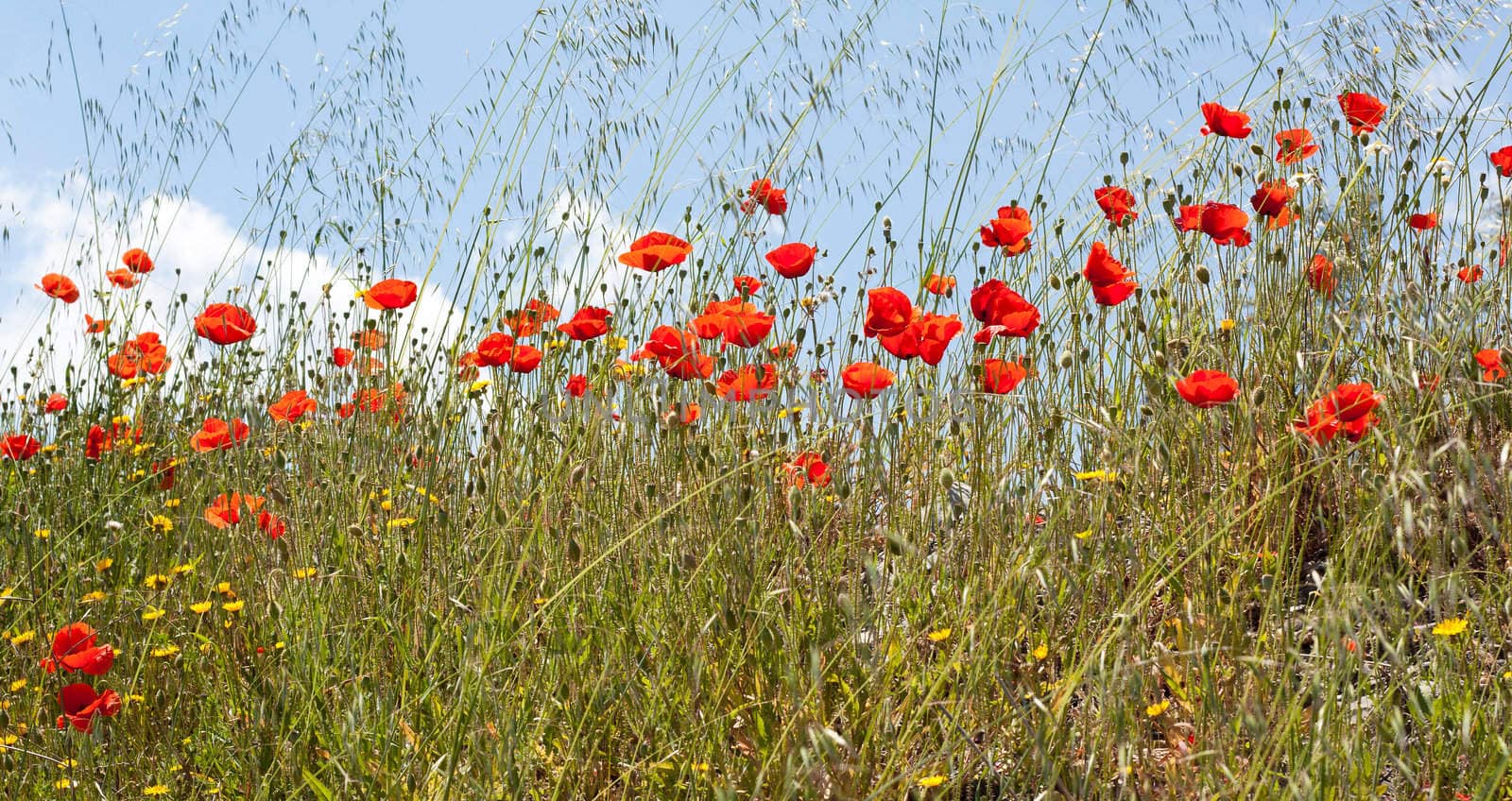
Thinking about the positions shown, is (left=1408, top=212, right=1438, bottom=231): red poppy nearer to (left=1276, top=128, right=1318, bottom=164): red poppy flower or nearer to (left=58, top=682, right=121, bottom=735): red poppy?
(left=1276, top=128, right=1318, bottom=164): red poppy flower

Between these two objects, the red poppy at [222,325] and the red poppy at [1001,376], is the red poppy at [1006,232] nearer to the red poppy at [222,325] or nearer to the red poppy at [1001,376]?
the red poppy at [1001,376]

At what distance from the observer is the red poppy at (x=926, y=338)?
73.6 inches

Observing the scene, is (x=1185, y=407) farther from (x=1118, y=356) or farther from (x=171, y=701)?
(x=171, y=701)

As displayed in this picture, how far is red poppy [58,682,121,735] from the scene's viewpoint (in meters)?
1.80

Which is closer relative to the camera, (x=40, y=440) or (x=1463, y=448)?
(x=1463, y=448)

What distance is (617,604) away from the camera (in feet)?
6.72

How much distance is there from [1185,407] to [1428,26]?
3.95 feet

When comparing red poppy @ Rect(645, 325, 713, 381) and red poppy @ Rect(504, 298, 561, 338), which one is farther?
red poppy @ Rect(504, 298, 561, 338)

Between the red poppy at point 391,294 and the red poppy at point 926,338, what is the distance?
1014mm

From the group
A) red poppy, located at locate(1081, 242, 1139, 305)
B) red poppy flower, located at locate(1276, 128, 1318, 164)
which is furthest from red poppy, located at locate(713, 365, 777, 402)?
red poppy flower, located at locate(1276, 128, 1318, 164)

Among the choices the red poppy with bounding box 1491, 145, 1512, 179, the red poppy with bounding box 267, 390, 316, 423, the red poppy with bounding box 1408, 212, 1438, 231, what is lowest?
the red poppy with bounding box 267, 390, 316, 423

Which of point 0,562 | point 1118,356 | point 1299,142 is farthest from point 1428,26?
point 0,562

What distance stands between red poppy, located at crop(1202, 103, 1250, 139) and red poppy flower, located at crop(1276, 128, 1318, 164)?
0.79 ft

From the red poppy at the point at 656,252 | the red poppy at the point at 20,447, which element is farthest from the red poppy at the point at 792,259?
the red poppy at the point at 20,447
